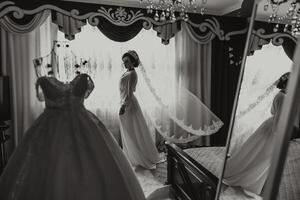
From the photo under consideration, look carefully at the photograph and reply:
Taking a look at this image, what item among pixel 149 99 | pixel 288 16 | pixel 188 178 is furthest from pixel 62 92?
pixel 149 99

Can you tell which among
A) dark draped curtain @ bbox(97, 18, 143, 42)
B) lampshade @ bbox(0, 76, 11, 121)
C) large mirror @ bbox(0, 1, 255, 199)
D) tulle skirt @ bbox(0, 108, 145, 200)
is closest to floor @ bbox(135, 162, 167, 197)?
large mirror @ bbox(0, 1, 255, 199)

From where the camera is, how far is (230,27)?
3562mm

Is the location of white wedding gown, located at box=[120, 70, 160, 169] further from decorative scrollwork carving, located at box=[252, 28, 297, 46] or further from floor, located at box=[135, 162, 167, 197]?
decorative scrollwork carving, located at box=[252, 28, 297, 46]

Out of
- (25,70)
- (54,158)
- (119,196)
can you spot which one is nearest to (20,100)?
(25,70)

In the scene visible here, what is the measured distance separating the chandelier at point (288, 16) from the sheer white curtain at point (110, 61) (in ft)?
8.34

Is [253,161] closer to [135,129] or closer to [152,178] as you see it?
[152,178]

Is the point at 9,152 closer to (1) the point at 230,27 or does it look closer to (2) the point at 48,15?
(2) the point at 48,15

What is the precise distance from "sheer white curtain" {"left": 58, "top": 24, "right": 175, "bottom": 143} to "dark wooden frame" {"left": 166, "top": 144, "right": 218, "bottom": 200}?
4.59 ft

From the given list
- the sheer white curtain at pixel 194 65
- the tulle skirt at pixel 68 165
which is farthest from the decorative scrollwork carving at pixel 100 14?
the tulle skirt at pixel 68 165

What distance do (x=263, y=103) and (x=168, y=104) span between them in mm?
2520

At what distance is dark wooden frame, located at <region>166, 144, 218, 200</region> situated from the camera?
57.7 inches

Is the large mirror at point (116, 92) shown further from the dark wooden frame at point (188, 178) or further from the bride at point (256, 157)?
the bride at point (256, 157)

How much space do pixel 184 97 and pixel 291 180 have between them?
2.71 m

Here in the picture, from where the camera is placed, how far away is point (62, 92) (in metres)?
1.86
